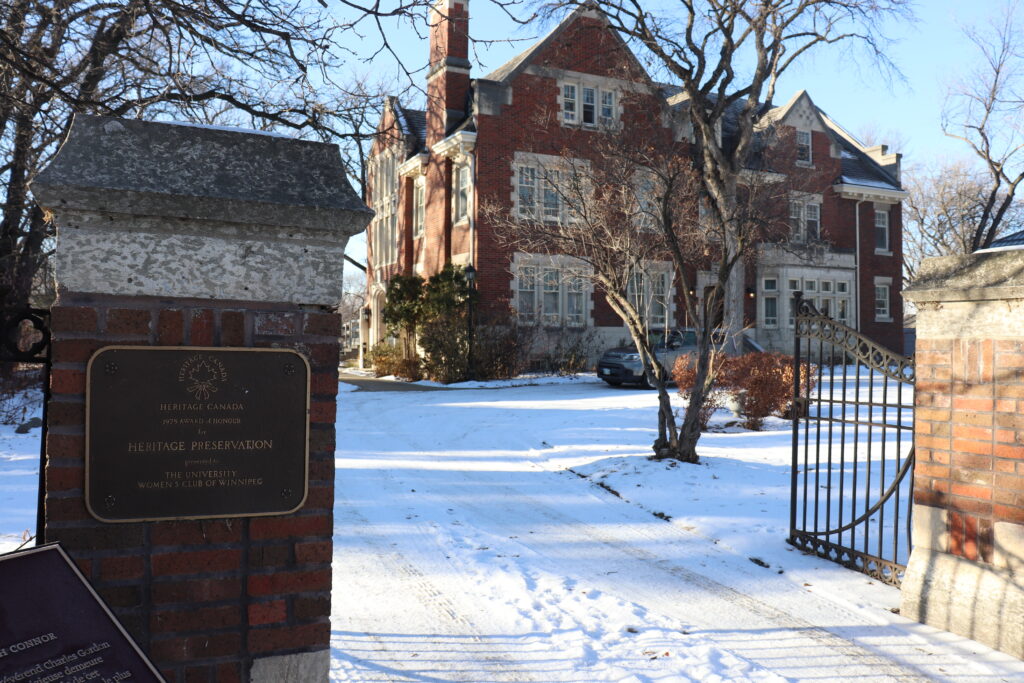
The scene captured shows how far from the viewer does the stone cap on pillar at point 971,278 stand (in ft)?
14.9

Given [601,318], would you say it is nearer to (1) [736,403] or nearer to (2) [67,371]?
(1) [736,403]

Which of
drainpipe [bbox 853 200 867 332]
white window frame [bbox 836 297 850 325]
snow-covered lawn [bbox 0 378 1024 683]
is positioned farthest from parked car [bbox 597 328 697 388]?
drainpipe [bbox 853 200 867 332]

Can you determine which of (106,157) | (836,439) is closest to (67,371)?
(106,157)

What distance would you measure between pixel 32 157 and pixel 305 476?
1385cm

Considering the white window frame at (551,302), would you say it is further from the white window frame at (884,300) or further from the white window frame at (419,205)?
the white window frame at (884,300)

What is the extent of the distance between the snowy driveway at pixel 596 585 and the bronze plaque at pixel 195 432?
1.78 meters

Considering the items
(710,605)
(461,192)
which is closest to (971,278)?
(710,605)

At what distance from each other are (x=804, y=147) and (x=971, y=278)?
2696cm

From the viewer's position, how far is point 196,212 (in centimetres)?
261

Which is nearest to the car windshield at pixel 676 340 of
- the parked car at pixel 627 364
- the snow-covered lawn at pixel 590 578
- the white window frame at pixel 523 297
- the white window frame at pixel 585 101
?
the parked car at pixel 627 364

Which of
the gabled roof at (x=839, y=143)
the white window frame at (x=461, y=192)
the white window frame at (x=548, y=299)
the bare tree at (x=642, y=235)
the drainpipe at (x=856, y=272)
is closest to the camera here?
the bare tree at (x=642, y=235)

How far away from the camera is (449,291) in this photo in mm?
22750

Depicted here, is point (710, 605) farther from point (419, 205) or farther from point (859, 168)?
point (859, 168)

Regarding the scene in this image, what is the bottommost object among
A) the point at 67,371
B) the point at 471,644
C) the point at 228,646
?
the point at 471,644
